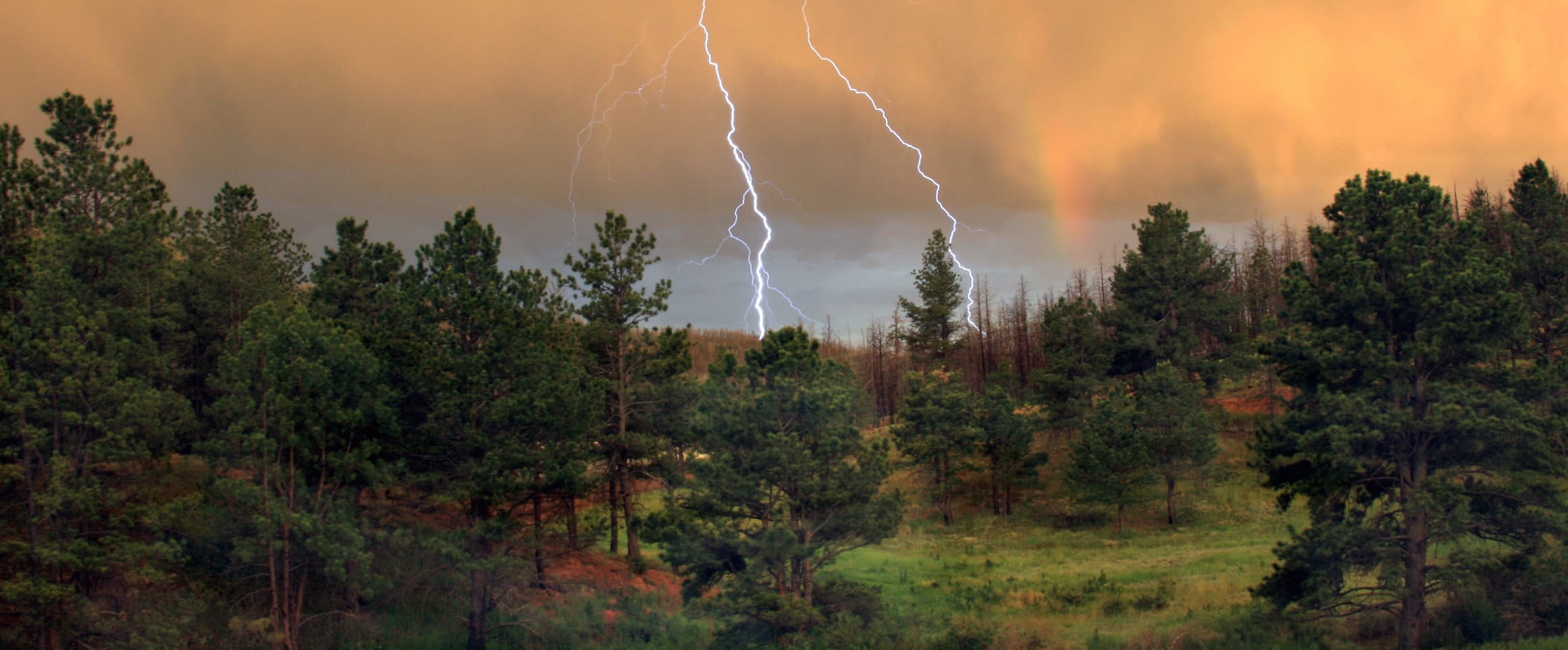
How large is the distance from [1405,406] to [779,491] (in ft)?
46.8

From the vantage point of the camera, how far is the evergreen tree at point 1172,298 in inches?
1933

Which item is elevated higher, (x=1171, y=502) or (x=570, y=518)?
(x=570, y=518)

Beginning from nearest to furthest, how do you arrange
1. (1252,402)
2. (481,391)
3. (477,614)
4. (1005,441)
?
(481,391) → (477,614) → (1005,441) → (1252,402)

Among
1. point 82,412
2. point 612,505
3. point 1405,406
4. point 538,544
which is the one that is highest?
point 82,412

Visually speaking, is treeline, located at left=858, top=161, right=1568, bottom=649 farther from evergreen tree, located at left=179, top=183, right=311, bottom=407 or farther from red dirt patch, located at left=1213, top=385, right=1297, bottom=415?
red dirt patch, located at left=1213, top=385, right=1297, bottom=415

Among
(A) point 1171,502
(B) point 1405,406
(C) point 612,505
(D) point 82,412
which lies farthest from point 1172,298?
(D) point 82,412

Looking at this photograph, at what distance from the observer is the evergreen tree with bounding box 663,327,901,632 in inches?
763

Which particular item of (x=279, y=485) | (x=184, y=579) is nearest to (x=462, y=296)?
(x=279, y=485)

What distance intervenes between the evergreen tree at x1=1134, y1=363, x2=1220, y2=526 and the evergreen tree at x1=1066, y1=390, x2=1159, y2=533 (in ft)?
2.00

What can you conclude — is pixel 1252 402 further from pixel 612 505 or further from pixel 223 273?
pixel 223 273

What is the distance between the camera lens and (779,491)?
2038 cm

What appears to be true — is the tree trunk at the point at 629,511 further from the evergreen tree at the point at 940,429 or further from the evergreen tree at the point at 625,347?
the evergreen tree at the point at 940,429

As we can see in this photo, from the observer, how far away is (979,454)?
168 feet

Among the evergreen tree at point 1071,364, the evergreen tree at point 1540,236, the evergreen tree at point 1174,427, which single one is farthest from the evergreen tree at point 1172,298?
the evergreen tree at point 1540,236
